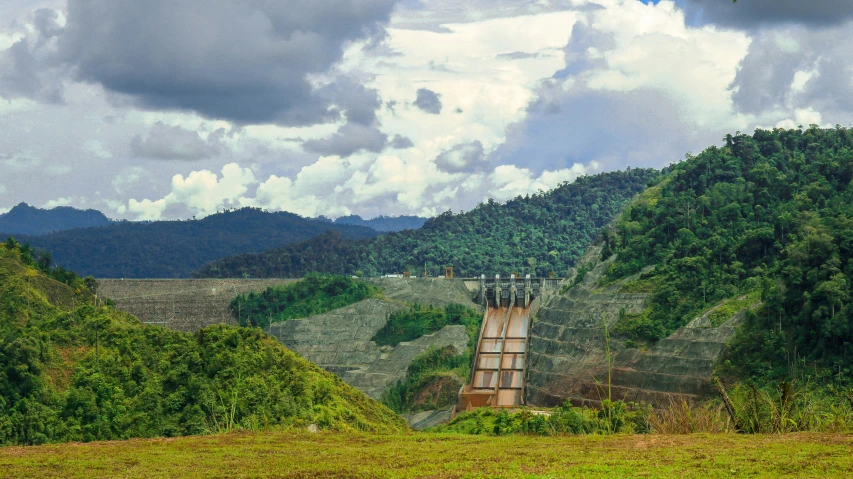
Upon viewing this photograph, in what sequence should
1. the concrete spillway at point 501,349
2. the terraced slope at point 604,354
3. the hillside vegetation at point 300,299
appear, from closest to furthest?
the terraced slope at point 604,354
the concrete spillway at point 501,349
the hillside vegetation at point 300,299

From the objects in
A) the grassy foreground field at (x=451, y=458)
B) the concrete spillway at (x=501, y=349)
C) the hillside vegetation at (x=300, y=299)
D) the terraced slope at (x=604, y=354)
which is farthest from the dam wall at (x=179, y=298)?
the grassy foreground field at (x=451, y=458)

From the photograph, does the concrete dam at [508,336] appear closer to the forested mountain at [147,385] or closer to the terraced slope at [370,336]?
the terraced slope at [370,336]

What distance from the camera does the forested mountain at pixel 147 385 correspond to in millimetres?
48812

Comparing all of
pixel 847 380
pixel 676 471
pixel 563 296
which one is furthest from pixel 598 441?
pixel 563 296

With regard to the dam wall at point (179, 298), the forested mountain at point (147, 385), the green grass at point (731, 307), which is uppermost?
the green grass at point (731, 307)

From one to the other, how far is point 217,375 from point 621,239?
216 ft

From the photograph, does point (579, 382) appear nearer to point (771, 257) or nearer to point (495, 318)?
point (771, 257)

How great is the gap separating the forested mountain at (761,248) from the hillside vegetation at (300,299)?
45702 mm

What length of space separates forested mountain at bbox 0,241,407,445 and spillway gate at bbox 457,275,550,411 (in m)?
41.2

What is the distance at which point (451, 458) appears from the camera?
2970 centimetres

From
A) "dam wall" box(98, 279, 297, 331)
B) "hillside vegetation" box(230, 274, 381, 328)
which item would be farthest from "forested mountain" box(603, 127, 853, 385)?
"dam wall" box(98, 279, 297, 331)

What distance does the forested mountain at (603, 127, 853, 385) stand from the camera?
61719 millimetres

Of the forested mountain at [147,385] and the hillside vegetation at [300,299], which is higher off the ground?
the hillside vegetation at [300,299]

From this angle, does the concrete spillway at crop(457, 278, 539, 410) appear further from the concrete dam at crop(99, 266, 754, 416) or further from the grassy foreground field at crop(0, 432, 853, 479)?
the grassy foreground field at crop(0, 432, 853, 479)
